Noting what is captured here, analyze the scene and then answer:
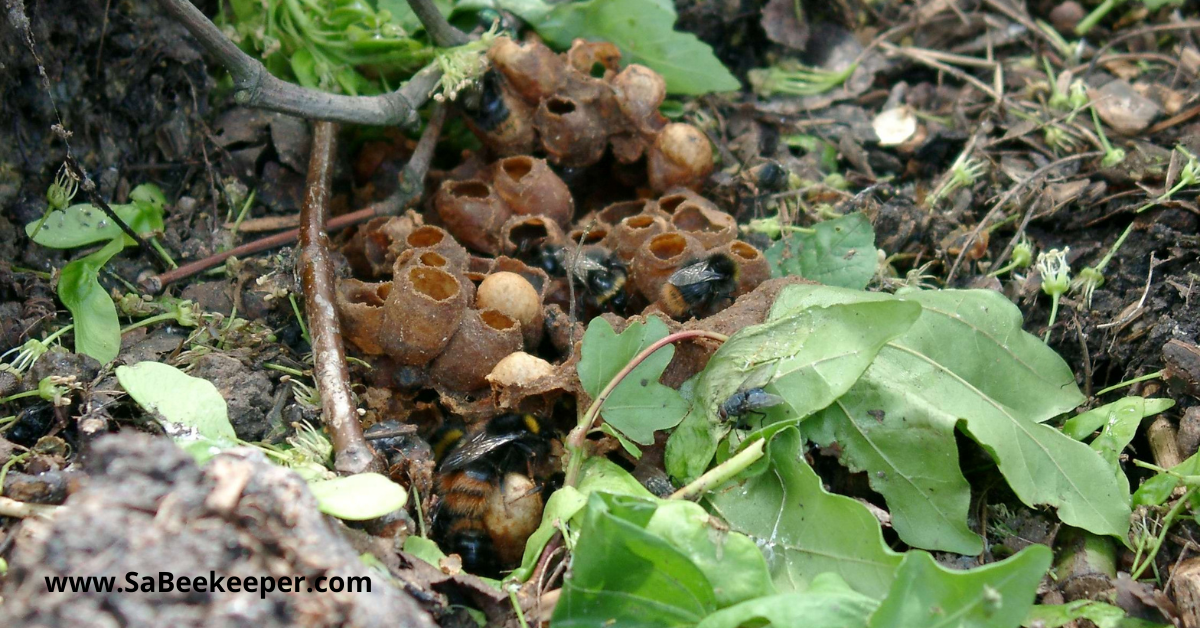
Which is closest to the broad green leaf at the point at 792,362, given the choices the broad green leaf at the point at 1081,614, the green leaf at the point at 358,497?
the broad green leaf at the point at 1081,614

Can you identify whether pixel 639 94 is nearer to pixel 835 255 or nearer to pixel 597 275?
pixel 597 275

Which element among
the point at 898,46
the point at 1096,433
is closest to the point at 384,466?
the point at 1096,433

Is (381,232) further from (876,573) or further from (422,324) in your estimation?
(876,573)

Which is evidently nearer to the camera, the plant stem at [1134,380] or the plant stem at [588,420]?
the plant stem at [588,420]

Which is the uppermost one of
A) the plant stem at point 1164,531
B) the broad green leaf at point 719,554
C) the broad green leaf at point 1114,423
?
the broad green leaf at point 719,554

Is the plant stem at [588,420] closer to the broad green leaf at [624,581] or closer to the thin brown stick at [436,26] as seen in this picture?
the broad green leaf at [624,581]

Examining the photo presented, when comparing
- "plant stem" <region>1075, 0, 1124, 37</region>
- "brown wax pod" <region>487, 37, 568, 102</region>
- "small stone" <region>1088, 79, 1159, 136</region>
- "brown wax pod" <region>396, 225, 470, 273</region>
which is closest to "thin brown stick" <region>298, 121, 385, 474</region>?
"brown wax pod" <region>396, 225, 470, 273</region>

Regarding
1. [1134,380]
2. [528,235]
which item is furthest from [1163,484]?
[528,235]

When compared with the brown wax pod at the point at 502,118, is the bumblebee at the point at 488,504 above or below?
below
